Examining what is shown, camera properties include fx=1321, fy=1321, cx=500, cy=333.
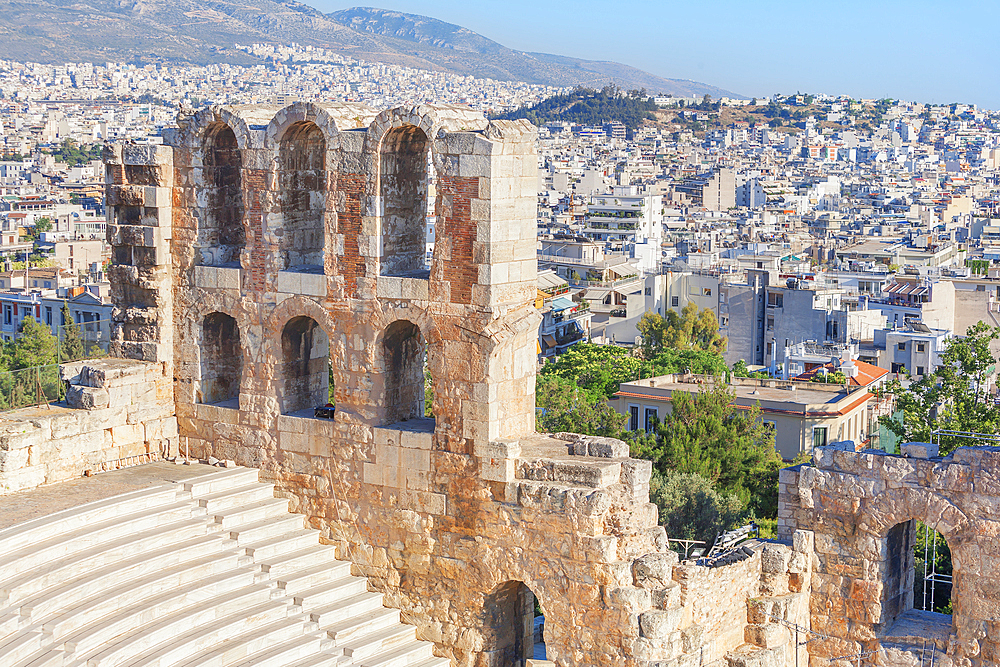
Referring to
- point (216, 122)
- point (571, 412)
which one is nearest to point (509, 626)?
point (216, 122)

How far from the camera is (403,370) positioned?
746 inches

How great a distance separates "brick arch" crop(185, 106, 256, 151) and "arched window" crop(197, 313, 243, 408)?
2727 mm

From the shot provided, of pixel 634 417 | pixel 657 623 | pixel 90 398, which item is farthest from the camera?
pixel 634 417

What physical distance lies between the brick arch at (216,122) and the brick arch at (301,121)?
0.40m

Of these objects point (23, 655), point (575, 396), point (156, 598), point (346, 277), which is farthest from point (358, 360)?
point (575, 396)

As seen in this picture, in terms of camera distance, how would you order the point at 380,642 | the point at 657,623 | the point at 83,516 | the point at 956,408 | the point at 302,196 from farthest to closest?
the point at 956,408 < the point at 302,196 < the point at 380,642 < the point at 83,516 < the point at 657,623

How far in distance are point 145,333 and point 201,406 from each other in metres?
1.48

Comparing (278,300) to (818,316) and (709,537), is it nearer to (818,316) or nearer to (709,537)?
(709,537)

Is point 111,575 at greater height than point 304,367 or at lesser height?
lesser

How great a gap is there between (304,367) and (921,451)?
8954mm

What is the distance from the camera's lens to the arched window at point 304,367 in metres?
19.4

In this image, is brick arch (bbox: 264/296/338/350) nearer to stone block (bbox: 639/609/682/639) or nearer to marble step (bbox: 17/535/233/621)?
marble step (bbox: 17/535/233/621)

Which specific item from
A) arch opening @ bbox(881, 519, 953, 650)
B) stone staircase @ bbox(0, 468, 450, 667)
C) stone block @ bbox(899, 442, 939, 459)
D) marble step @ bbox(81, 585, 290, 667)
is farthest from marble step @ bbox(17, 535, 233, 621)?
stone block @ bbox(899, 442, 939, 459)

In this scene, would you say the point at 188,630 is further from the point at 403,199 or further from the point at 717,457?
the point at 717,457
